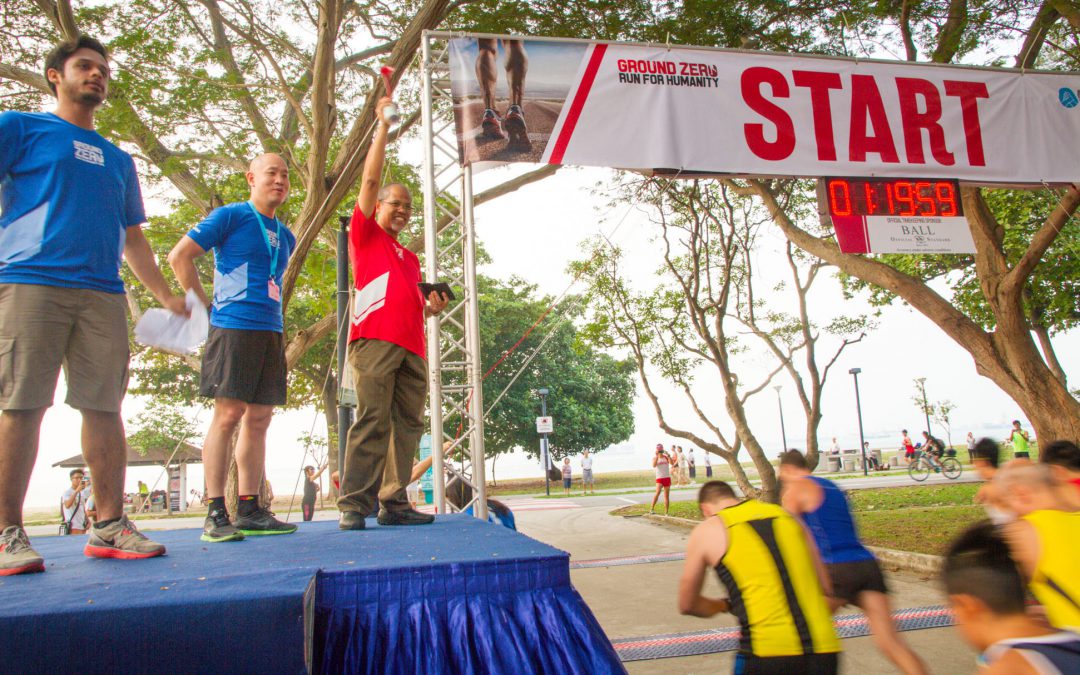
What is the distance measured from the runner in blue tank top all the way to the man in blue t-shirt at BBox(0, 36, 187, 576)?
2.65 metres

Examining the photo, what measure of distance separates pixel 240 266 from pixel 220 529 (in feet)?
3.52

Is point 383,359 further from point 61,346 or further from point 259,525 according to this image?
point 61,346

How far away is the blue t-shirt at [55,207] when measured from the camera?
6.97ft

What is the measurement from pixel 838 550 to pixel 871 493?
1382 cm

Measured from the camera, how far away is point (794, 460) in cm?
345

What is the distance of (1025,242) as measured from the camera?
576 inches

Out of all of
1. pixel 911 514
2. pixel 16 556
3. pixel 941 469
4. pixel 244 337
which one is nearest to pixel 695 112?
pixel 244 337

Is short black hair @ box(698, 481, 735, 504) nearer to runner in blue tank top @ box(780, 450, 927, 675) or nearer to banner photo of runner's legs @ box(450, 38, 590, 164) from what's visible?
runner in blue tank top @ box(780, 450, 927, 675)

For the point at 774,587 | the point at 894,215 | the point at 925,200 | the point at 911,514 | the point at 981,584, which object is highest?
the point at 925,200

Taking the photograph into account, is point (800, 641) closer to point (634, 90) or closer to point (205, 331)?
point (205, 331)

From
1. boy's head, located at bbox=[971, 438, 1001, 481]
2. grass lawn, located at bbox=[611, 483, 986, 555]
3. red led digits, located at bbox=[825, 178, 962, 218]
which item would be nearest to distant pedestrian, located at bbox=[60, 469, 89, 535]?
grass lawn, located at bbox=[611, 483, 986, 555]

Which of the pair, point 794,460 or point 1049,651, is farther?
point 794,460

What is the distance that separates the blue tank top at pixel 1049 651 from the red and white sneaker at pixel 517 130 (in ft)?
18.7

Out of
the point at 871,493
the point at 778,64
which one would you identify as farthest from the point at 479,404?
the point at 871,493
